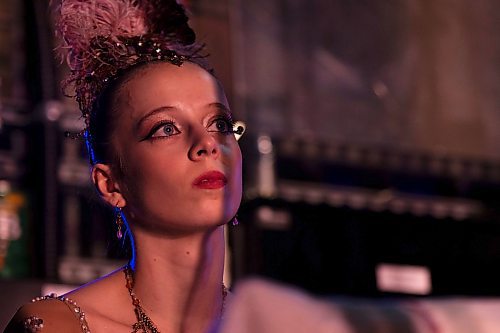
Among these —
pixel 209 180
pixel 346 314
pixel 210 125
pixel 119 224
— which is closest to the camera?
pixel 346 314

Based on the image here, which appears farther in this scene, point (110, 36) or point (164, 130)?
point (110, 36)

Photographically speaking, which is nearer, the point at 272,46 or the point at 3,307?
the point at 3,307

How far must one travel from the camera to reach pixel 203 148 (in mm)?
1638

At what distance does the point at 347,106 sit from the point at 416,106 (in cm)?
53

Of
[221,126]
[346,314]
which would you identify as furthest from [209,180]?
[346,314]

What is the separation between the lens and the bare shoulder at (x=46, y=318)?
65.7 inches

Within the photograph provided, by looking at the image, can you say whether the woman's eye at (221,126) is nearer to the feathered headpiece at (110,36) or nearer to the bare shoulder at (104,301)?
the feathered headpiece at (110,36)

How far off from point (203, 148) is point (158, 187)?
122 mm

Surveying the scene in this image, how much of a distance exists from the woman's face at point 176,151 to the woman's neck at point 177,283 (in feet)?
0.18

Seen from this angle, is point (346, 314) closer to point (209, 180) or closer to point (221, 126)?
Answer: point (209, 180)

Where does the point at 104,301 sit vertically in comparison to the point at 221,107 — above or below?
below

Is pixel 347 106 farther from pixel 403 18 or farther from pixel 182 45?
pixel 182 45

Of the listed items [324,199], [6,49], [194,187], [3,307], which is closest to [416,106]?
[324,199]

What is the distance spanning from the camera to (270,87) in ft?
15.4
